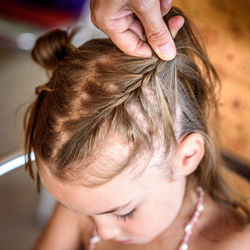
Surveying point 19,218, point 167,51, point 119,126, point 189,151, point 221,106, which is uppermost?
point 167,51

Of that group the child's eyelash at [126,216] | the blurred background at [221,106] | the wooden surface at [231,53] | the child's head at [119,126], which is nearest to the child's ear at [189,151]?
the child's head at [119,126]

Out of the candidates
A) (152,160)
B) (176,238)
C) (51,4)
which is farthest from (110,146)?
(51,4)

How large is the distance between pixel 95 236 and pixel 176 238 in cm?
23

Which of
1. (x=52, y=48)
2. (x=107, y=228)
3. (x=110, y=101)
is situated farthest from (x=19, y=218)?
(x=110, y=101)

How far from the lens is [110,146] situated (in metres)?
0.69

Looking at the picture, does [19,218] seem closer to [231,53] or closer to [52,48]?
[52,48]

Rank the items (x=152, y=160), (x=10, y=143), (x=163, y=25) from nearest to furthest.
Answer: (x=163, y=25), (x=152, y=160), (x=10, y=143)

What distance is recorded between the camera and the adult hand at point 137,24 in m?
0.60

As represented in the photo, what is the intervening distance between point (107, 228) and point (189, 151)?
0.25 metres

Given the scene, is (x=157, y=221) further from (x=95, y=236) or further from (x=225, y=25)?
(x=225, y=25)

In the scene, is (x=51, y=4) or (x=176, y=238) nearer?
(x=176, y=238)

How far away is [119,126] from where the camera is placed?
68 centimetres

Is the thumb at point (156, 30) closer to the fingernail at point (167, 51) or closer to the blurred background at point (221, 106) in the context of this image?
the fingernail at point (167, 51)

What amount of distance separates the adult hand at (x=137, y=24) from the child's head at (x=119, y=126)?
3cm
